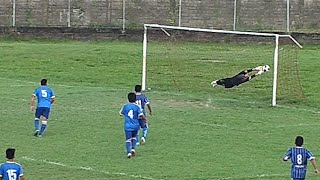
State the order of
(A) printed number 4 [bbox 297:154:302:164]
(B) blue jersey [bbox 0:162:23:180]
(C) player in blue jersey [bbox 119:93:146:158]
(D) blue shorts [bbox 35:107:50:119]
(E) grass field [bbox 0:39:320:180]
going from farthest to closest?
1. (D) blue shorts [bbox 35:107:50:119]
2. (C) player in blue jersey [bbox 119:93:146:158]
3. (E) grass field [bbox 0:39:320:180]
4. (A) printed number 4 [bbox 297:154:302:164]
5. (B) blue jersey [bbox 0:162:23:180]

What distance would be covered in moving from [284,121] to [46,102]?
26.1ft

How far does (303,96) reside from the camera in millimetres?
35812

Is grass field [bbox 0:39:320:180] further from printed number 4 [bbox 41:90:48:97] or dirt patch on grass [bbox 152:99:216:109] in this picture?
printed number 4 [bbox 41:90:48:97]

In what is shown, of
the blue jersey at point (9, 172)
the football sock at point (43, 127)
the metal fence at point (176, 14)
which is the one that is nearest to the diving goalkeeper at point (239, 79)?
the football sock at point (43, 127)

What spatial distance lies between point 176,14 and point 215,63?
1159 cm

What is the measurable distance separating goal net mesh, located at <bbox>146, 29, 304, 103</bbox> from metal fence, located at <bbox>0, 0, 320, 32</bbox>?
3.99m

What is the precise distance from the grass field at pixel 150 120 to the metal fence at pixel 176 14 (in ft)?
13.9

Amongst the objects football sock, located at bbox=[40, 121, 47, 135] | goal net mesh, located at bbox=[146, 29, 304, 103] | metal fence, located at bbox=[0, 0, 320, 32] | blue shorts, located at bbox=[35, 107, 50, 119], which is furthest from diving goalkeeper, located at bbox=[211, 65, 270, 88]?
metal fence, located at bbox=[0, 0, 320, 32]

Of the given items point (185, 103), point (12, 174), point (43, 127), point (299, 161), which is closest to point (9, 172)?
point (12, 174)

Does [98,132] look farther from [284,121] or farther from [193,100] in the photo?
[193,100]

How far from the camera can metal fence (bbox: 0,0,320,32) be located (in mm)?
53219

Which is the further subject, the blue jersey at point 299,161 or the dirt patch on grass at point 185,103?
the dirt patch on grass at point 185,103

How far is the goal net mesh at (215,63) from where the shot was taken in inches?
1481

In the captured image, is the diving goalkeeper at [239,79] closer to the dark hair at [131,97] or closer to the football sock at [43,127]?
the football sock at [43,127]
